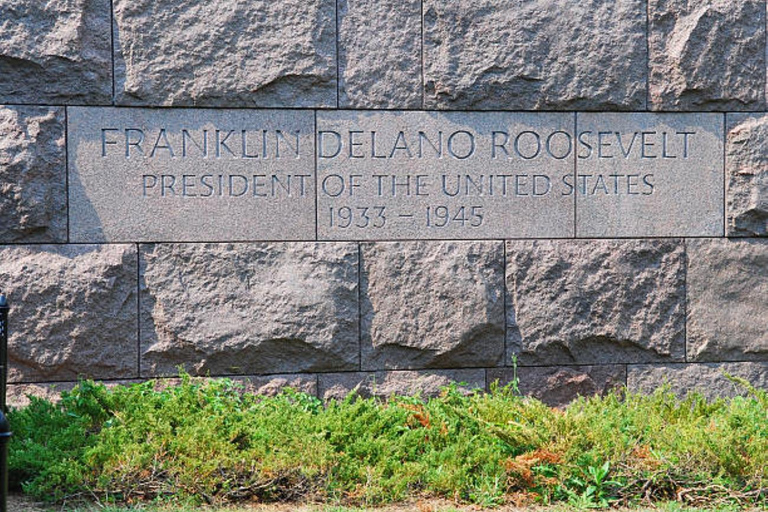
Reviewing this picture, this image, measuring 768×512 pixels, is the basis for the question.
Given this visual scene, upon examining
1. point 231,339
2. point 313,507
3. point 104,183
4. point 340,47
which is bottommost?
point 313,507

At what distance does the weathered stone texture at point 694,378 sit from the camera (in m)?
6.17

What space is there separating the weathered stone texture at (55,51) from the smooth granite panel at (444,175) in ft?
4.74

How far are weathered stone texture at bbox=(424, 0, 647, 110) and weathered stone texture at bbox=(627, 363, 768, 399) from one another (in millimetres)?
1797

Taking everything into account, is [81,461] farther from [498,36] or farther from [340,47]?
[498,36]

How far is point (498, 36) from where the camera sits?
5996mm

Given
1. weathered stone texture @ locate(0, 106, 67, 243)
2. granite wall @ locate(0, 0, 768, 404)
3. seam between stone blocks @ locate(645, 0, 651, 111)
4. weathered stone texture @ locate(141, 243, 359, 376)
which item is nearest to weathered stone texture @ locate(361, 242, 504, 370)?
granite wall @ locate(0, 0, 768, 404)

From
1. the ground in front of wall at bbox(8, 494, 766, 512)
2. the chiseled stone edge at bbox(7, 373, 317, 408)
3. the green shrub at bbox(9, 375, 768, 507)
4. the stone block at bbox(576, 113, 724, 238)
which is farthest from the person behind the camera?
the stone block at bbox(576, 113, 724, 238)

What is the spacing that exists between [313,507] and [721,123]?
389cm

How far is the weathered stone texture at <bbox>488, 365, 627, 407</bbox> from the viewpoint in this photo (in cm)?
607

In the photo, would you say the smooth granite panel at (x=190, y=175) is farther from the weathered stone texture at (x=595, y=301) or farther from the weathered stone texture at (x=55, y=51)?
the weathered stone texture at (x=595, y=301)

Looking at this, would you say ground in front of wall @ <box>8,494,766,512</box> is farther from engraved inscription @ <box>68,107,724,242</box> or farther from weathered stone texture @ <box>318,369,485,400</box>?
engraved inscription @ <box>68,107,724,242</box>

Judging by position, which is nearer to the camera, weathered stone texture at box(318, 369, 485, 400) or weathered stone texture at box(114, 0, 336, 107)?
weathered stone texture at box(114, 0, 336, 107)

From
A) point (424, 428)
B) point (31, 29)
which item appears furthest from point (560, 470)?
point (31, 29)

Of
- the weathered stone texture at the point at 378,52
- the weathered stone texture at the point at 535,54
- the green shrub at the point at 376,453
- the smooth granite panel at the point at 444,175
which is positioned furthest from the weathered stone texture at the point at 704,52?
the green shrub at the point at 376,453
